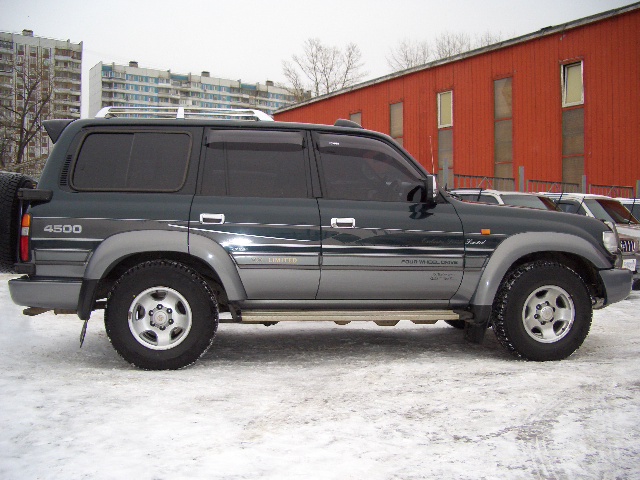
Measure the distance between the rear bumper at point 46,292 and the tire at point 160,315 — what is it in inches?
10.6

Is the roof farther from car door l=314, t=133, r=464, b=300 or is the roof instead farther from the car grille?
car door l=314, t=133, r=464, b=300

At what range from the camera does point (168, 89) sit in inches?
6024

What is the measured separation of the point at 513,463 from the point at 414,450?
477mm

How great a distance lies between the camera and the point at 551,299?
211 inches

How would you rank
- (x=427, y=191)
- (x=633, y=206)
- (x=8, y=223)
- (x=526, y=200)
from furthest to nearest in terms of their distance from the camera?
1. (x=633, y=206)
2. (x=526, y=200)
3. (x=427, y=191)
4. (x=8, y=223)

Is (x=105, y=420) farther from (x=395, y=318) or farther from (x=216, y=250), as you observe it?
(x=395, y=318)

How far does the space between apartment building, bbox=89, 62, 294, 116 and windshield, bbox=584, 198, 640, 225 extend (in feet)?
424

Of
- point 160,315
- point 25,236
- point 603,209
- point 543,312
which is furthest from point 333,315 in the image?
point 603,209

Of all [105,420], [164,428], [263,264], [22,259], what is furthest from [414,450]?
[22,259]

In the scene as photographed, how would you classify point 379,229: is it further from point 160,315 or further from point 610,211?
point 610,211

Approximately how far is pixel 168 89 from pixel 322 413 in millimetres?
157466

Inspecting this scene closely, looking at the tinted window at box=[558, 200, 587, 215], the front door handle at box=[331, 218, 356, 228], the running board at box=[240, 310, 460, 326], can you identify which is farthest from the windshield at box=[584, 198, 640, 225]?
the front door handle at box=[331, 218, 356, 228]

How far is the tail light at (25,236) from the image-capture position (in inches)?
189

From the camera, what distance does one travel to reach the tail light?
4809 mm
